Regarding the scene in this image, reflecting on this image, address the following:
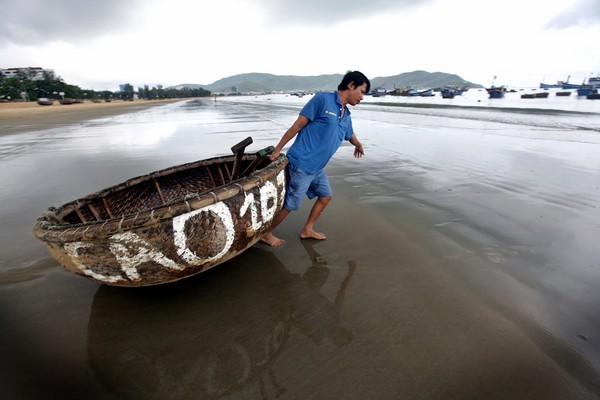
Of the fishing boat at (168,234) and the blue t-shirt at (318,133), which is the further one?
the blue t-shirt at (318,133)

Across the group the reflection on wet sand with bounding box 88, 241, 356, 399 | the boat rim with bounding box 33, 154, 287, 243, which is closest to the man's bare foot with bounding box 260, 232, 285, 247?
the reflection on wet sand with bounding box 88, 241, 356, 399

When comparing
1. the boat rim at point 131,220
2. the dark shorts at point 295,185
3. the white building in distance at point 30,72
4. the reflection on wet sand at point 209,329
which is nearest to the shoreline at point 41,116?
the boat rim at point 131,220

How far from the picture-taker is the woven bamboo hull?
173 centimetres

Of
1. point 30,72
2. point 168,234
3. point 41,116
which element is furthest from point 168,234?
point 30,72

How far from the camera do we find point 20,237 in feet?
10.6

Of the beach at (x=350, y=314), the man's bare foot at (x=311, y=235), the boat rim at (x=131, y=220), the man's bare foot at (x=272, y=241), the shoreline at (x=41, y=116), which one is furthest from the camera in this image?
the shoreline at (x=41, y=116)

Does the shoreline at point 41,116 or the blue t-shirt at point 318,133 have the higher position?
the blue t-shirt at point 318,133

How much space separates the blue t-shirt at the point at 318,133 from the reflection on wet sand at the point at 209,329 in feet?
3.41

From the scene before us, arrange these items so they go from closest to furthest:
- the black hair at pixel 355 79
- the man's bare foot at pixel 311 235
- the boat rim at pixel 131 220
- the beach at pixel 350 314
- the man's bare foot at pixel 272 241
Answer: the beach at pixel 350 314 → the boat rim at pixel 131 220 → the black hair at pixel 355 79 → the man's bare foot at pixel 272 241 → the man's bare foot at pixel 311 235

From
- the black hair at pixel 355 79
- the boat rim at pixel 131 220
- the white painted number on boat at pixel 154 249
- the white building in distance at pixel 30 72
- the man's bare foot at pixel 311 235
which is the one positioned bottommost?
the man's bare foot at pixel 311 235

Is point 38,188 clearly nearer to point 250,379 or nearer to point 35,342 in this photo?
point 35,342

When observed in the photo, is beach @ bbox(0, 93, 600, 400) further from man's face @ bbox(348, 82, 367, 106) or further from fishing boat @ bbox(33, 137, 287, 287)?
man's face @ bbox(348, 82, 367, 106)

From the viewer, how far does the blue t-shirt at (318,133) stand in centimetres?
263

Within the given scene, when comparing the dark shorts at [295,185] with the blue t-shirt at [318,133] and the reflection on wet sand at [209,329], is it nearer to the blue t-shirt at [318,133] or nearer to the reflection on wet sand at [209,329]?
the blue t-shirt at [318,133]
